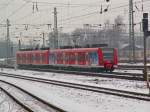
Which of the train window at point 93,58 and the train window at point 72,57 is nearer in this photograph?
the train window at point 93,58

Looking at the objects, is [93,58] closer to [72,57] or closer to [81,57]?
[81,57]

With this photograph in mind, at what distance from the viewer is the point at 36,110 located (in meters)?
14.2

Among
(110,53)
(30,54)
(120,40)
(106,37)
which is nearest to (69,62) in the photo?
(110,53)

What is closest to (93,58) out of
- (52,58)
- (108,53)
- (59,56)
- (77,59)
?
(108,53)

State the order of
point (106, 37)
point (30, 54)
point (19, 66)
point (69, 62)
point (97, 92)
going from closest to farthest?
point (97, 92) < point (69, 62) < point (30, 54) < point (19, 66) < point (106, 37)

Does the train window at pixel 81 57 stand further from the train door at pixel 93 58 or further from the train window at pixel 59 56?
the train window at pixel 59 56

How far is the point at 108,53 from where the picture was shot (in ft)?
133

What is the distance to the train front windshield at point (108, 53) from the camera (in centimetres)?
3984

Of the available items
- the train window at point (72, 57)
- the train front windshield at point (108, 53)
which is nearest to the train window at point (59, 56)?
the train window at point (72, 57)

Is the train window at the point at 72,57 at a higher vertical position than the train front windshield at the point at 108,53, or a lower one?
lower

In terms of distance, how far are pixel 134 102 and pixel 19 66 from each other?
59462 mm

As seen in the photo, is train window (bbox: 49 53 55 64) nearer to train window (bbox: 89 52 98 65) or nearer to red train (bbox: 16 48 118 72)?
red train (bbox: 16 48 118 72)

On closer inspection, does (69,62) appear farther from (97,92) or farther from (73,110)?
(73,110)

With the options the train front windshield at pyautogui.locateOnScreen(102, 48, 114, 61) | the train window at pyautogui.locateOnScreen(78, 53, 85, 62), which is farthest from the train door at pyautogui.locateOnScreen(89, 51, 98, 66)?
the train window at pyautogui.locateOnScreen(78, 53, 85, 62)
